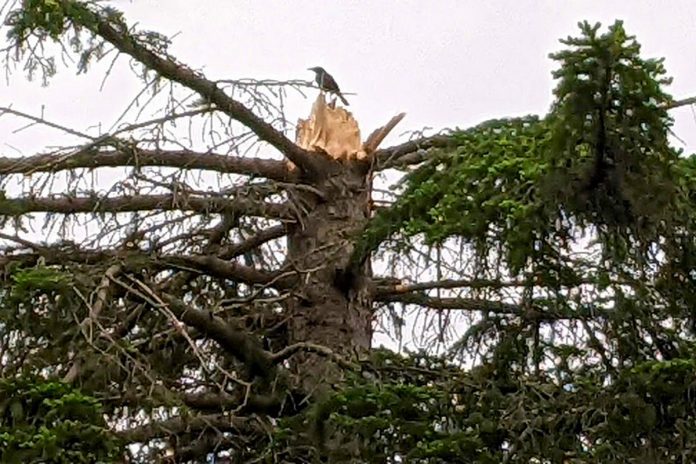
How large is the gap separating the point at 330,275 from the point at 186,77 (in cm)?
118

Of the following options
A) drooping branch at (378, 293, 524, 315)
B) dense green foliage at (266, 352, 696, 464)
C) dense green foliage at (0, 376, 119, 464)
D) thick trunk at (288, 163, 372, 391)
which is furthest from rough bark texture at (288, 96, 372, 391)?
dense green foliage at (0, 376, 119, 464)

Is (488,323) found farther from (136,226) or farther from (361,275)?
(136,226)

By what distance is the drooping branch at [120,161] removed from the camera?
17.7 feet

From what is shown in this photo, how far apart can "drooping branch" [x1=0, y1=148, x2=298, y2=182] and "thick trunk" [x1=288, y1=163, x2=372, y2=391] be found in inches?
18.6

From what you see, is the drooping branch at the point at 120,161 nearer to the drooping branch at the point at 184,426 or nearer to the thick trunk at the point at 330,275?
the thick trunk at the point at 330,275

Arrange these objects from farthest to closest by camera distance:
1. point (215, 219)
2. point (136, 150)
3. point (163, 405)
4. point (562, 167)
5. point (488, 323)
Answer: point (215, 219), point (136, 150), point (488, 323), point (163, 405), point (562, 167)

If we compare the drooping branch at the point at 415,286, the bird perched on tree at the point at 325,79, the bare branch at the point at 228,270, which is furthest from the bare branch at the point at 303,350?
the bird perched on tree at the point at 325,79

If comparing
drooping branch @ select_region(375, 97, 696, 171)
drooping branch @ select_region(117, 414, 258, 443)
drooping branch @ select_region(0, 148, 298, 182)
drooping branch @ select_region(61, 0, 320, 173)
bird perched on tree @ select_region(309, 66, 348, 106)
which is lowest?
drooping branch @ select_region(117, 414, 258, 443)

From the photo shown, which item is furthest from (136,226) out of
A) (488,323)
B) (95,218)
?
(488,323)

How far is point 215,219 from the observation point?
5.86 metres

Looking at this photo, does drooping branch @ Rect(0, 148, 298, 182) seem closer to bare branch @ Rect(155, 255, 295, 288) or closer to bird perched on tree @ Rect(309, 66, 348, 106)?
bare branch @ Rect(155, 255, 295, 288)

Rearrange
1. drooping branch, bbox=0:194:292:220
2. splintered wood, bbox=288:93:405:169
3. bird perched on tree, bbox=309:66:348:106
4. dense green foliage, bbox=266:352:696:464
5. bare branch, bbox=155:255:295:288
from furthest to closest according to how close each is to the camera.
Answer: bird perched on tree, bbox=309:66:348:106 → splintered wood, bbox=288:93:405:169 → drooping branch, bbox=0:194:292:220 → bare branch, bbox=155:255:295:288 → dense green foliage, bbox=266:352:696:464

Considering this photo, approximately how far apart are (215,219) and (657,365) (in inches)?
107

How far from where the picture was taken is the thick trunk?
577 cm
